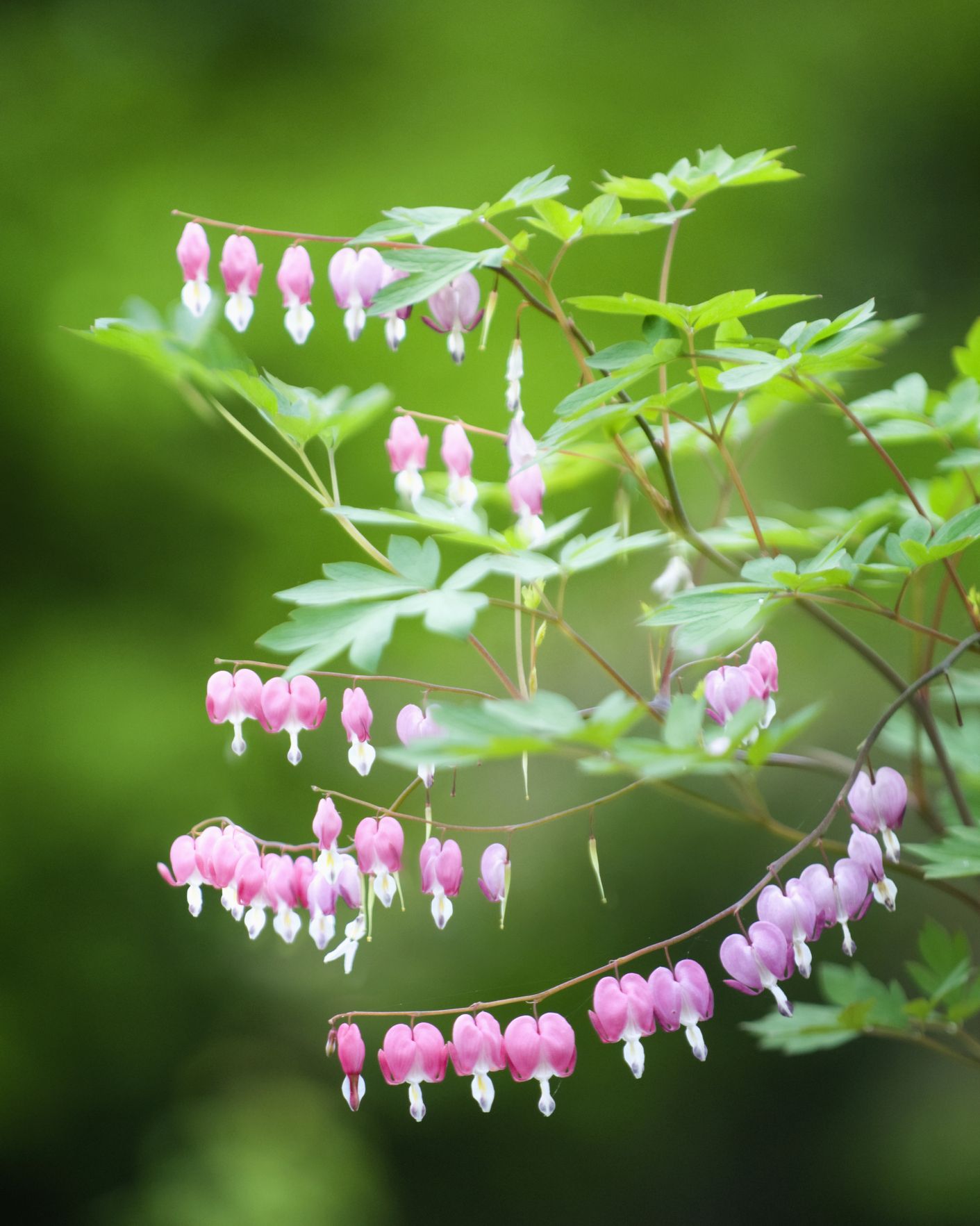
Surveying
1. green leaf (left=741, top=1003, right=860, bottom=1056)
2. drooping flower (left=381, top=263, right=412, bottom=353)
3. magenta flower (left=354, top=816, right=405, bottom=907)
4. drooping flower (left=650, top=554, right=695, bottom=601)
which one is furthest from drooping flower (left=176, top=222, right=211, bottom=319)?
green leaf (left=741, top=1003, right=860, bottom=1056)

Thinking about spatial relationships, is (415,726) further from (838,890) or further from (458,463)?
(838,890)

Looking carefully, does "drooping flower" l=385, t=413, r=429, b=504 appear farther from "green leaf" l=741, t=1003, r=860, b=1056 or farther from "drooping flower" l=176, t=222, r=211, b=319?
"green leaf" l=741, t=1003, r=860, b=1056

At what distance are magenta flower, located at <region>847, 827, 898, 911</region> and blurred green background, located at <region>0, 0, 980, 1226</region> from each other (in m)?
1.44

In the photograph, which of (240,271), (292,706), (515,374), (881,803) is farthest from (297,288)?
(881,803)

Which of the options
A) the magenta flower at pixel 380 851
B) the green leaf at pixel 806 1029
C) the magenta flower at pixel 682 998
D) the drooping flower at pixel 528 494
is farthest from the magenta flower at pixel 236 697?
the green leaf at pixel 806 1029

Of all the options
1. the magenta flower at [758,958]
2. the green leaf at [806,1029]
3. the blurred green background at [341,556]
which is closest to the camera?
the magenta flower at [758,958]

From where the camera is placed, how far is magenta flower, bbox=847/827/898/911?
67cm

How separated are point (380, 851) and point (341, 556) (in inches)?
53.2

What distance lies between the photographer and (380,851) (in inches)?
28.6

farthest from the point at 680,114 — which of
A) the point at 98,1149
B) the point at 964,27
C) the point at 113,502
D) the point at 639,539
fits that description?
the point at 98,1149

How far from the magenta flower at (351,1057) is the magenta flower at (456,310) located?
46 cm

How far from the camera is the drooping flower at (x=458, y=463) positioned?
771 mm

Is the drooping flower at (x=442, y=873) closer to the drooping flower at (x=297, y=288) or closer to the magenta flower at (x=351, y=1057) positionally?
the magenta flower at (x=351, y=1057)

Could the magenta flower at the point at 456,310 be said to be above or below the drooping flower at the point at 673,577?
above
